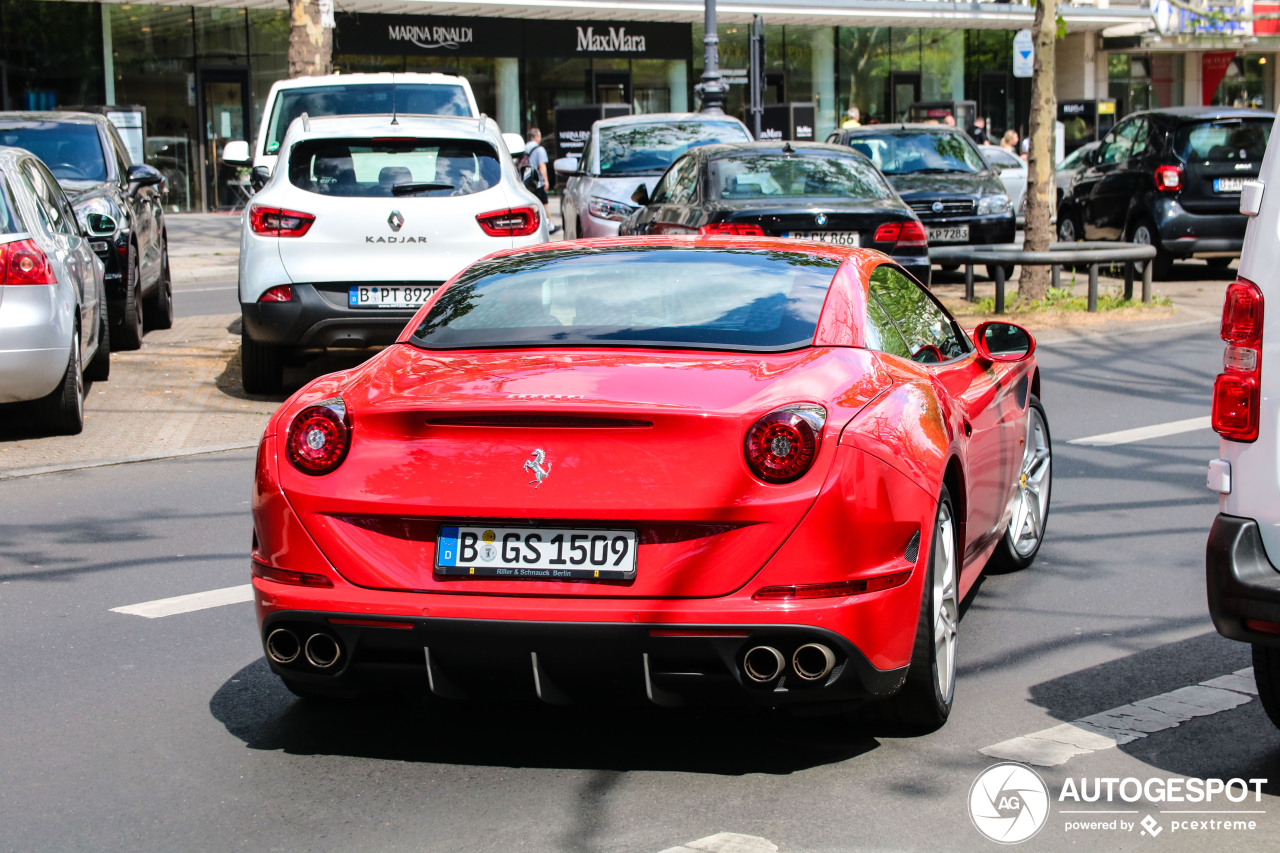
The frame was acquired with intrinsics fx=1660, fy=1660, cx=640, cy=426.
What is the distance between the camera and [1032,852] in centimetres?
379

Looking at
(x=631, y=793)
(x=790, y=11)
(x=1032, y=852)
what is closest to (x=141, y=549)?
(x=631, y=793)

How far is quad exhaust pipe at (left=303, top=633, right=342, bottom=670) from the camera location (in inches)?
168

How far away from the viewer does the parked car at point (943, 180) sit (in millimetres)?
18250

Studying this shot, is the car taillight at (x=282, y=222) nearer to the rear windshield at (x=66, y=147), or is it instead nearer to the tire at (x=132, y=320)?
the tire at (x=132, y=320)

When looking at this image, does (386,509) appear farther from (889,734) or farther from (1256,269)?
(1256,269)

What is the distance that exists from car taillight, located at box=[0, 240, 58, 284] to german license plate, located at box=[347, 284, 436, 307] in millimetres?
1932

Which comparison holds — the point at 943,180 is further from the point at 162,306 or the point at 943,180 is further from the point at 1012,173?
the point at 1012,173

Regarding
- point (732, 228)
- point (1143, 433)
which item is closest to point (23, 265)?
point (732, 228)

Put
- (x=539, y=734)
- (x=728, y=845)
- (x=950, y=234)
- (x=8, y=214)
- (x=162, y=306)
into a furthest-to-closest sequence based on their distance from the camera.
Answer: (x=950, y=234) → (x=162, y=306) → (x=8, y=214) → (x=539, y=734) → (x=728, y=845)

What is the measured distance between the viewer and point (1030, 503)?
6719mm

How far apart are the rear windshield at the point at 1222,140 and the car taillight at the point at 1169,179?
179 millimetres

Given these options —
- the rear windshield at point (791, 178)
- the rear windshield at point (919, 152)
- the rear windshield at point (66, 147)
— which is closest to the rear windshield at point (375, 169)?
the rear windshield at point (791, 178)

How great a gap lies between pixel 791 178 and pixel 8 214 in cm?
617

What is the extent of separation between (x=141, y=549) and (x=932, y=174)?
45.3 ft
